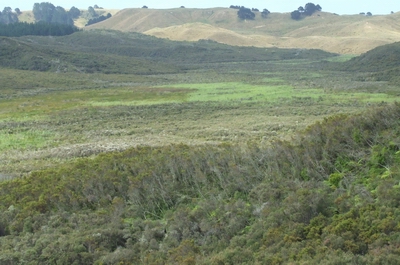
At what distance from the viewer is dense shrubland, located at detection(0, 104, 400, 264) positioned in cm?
1100

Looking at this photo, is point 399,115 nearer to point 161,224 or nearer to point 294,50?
point 161,224

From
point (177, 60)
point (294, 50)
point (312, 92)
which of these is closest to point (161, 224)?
point (312, 92)

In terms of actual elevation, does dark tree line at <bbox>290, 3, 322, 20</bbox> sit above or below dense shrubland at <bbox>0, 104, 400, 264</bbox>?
above

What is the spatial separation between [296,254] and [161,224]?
4962 millimetres

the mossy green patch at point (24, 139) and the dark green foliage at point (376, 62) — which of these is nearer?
the mossy green patch at point (24, 139)

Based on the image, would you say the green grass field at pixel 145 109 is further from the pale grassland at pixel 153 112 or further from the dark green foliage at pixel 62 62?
the dark green foliage at pixel 62 62

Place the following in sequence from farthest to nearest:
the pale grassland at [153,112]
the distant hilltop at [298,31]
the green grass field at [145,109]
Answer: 1. the distant hilltop at [298,31]
2. the green grass field at [145,109]
3. the pale grassland at [153,112]

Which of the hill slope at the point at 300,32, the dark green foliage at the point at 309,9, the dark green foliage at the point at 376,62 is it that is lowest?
the dark green foliage at the point at 376,62

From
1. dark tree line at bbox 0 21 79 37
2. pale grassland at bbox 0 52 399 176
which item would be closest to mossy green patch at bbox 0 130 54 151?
pale grassland at bbox 0 52 399 176

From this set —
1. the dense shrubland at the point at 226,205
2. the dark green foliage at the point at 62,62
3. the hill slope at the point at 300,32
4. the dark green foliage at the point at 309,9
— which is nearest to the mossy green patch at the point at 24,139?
the dense shrubland at the point at 226,205

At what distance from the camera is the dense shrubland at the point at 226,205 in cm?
1100

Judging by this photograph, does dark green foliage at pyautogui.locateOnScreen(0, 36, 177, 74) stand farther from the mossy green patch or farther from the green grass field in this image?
the mossy green patch

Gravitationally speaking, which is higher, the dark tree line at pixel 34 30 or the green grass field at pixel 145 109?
the dark tree line at pixel 34 30

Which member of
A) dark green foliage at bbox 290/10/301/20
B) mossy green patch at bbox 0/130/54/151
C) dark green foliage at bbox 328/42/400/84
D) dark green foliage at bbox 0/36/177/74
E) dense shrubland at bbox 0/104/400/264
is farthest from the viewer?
dark green foliage at bbox 290/10/301/20
